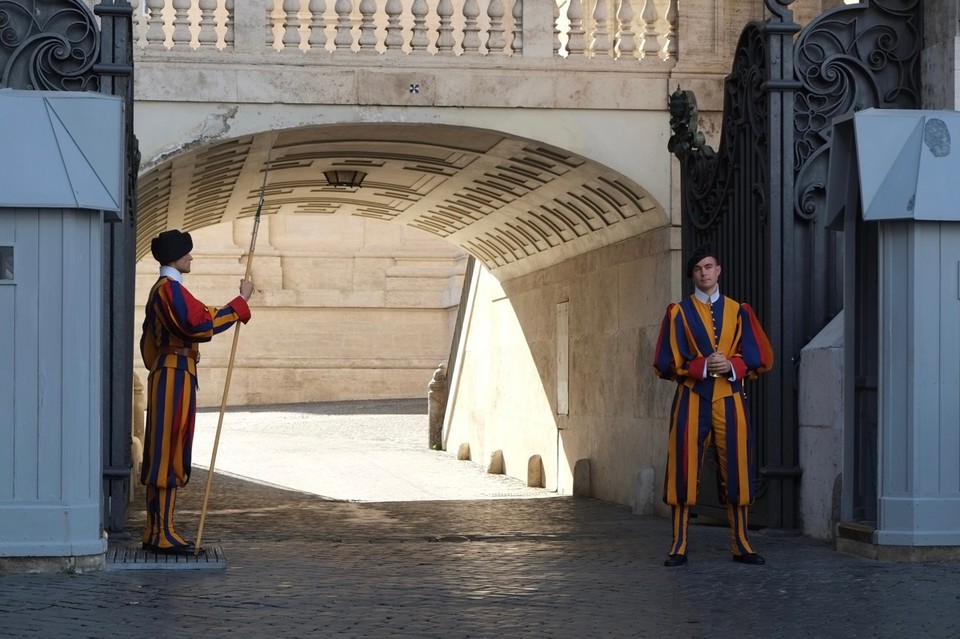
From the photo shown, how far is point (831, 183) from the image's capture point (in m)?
9.23

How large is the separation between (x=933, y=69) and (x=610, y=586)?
494cm

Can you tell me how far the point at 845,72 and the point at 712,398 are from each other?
128 inches

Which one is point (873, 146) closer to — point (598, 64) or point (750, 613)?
point (750, 613)

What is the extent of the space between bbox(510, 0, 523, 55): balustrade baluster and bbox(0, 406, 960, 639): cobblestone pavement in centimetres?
428

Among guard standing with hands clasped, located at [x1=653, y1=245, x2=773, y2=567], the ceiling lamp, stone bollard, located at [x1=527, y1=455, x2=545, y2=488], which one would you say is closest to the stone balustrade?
the ceiling lamp

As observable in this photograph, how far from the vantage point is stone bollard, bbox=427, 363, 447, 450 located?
2509 centimetres

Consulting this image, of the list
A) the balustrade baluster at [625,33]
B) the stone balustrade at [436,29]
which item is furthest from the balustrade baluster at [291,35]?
the balustrade baluster at [625,33]

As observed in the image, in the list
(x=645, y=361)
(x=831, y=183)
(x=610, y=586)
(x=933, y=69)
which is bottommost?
(x=610, y=586)

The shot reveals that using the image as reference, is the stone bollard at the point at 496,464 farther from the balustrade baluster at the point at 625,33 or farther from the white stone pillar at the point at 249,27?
the white stone pillar at the point at 249,27

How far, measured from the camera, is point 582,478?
16.6 m

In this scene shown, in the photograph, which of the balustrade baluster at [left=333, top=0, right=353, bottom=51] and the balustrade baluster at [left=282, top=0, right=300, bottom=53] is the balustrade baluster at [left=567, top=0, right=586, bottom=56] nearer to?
the balustrade baluster at [left=333, top=0, right=353, bottom=51]

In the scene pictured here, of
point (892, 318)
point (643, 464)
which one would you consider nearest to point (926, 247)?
point (892, 318)

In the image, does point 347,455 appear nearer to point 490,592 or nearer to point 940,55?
point 940,55

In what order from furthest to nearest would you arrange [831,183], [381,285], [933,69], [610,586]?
[381,285], [933,69], [831,183], [610,586]
